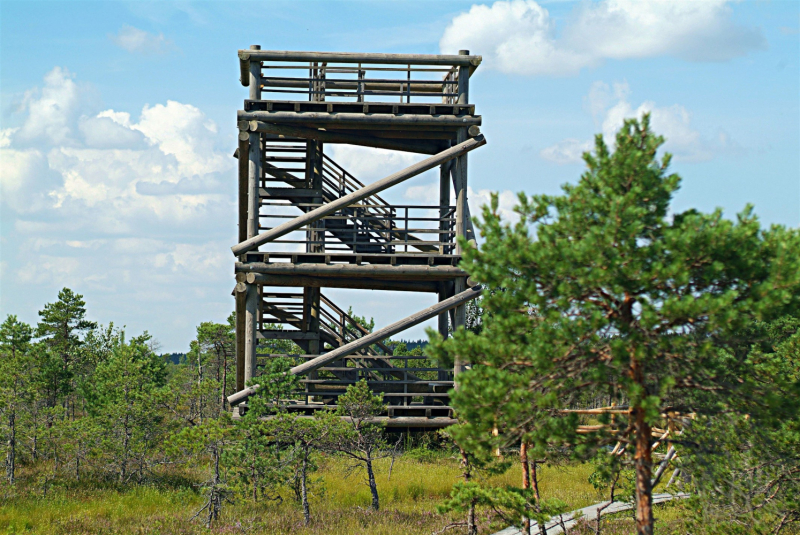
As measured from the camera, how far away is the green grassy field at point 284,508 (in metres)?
14.8

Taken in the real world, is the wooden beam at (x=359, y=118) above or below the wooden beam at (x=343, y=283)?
above

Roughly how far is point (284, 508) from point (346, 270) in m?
5.55

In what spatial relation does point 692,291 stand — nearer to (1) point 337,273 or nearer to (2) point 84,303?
(1) point 337,273

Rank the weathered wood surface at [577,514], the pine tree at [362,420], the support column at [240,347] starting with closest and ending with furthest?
1. the weathered wood surface at [577,514]
2. the pine tree at [362,420]
3. the support column at [240,347]

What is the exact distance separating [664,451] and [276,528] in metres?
13.3

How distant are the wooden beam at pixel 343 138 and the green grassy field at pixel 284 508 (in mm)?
8247

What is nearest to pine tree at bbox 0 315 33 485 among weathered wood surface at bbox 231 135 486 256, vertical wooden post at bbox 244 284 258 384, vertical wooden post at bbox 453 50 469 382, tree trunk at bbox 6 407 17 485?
tree trunk at bbox 6 407 17 485

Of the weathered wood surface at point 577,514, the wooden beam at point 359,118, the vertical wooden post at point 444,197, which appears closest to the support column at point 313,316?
the vertical wooden post at point 444,197

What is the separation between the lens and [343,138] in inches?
752

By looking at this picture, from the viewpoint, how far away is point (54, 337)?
3519cm

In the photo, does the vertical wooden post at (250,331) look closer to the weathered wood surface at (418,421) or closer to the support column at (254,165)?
the support column at (254,165)

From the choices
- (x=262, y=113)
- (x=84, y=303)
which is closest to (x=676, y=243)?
(x=262, y=113)

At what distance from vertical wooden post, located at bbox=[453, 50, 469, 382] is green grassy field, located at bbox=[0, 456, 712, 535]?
136 inches

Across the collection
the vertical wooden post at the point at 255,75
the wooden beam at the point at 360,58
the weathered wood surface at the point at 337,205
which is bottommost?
the weathered wood surface at the point at 337,205
